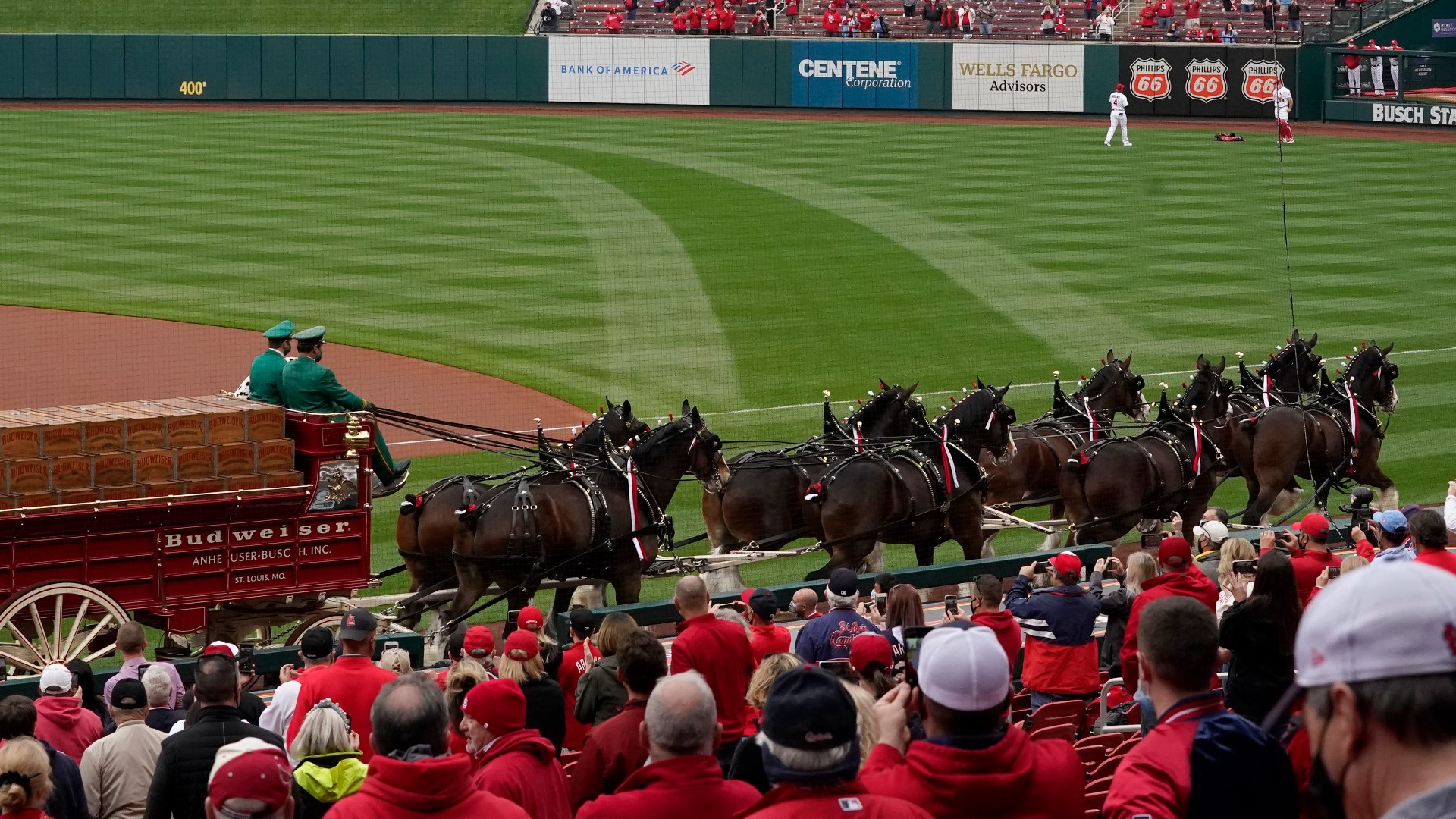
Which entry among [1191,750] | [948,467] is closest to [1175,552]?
[1191,750]

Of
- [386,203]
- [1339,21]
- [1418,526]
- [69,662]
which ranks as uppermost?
[1339,21]

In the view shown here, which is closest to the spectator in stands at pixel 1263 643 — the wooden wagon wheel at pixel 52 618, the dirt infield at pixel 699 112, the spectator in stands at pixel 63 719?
the spectator in stands at pixel 63 719

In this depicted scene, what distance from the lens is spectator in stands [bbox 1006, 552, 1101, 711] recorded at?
7820 mm

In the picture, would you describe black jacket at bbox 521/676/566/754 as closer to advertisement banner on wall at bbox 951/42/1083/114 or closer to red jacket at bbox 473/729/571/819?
red jacket at bbox 473/729/571/819

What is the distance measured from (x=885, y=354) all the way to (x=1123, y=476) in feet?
31.8

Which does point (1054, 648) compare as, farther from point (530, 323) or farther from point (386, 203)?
point (386, 203)

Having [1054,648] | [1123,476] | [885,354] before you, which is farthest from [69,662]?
[885,354]

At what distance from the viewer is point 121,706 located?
616cm

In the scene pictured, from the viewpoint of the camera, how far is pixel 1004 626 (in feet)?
24.3

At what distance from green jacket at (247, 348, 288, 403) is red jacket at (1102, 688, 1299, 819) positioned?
27.3 ft

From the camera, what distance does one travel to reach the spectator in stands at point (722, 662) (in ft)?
20.7

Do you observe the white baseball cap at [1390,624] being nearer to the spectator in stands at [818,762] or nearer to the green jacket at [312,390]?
the spectator in stands at [818,762]

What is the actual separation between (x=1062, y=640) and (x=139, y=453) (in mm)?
5835

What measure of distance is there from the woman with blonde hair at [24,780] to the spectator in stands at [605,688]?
227 centimetres
